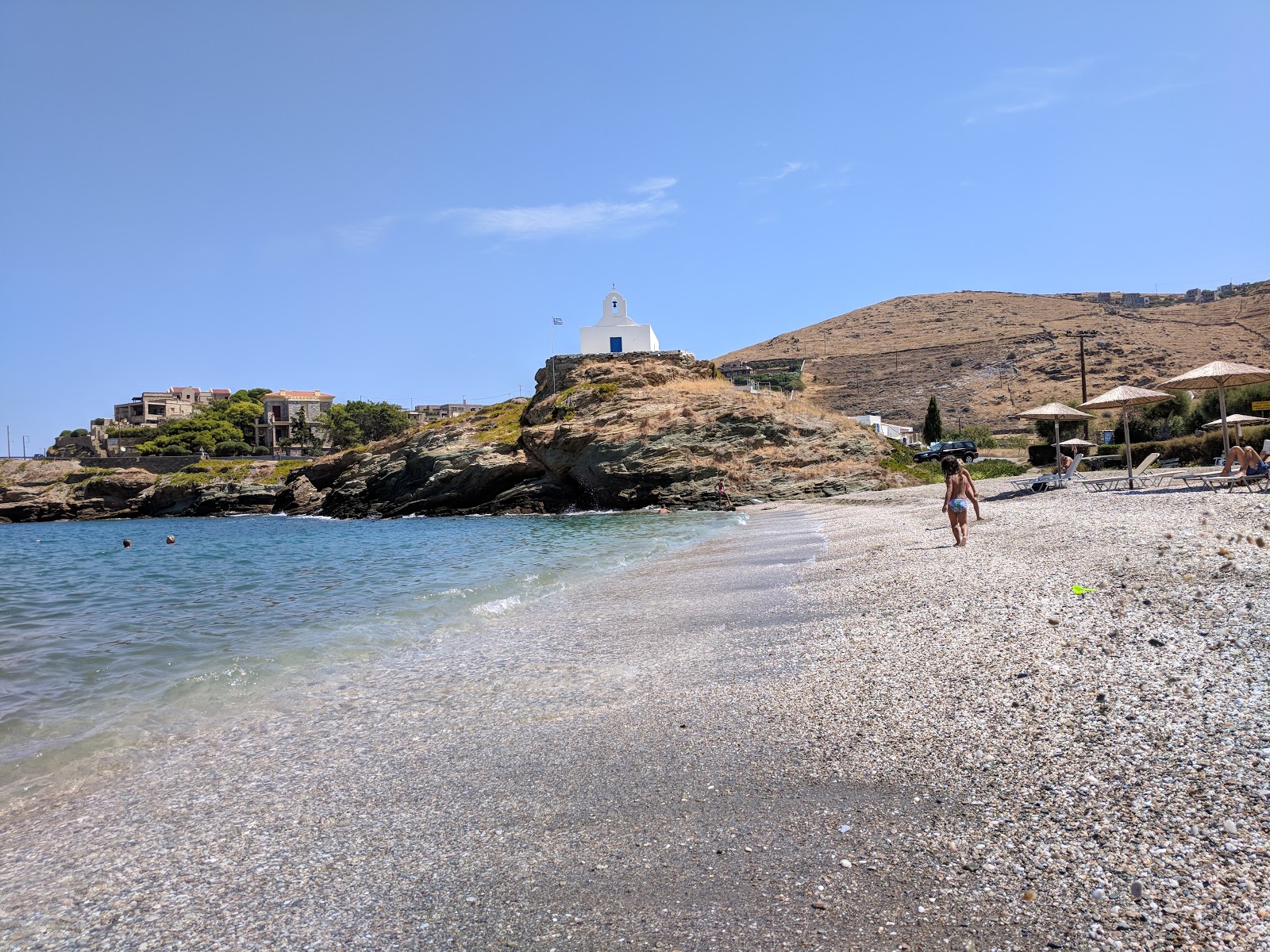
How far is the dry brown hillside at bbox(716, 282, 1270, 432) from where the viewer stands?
268ft

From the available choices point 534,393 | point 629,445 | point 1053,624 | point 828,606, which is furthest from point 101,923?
point 534,393

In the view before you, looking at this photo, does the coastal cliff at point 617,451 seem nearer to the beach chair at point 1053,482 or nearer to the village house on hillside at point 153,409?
the beach chair at point 1053,482

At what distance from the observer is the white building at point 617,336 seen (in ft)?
160

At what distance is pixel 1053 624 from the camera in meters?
6.42

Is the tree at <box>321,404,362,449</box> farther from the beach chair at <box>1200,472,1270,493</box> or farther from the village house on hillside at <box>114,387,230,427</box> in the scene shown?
the beach chair at <box>1200,472,1270,493</box>

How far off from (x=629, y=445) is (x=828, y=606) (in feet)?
99.3

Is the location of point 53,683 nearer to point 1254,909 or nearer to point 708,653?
point 708,653

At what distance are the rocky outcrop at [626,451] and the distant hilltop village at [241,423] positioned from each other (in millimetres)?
31290

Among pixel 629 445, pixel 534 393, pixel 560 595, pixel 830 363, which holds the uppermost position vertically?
pixel 830 363

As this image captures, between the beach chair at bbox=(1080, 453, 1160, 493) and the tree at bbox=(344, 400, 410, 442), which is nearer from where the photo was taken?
the beach chair at bbox=(1080, 453, 1160, 493)

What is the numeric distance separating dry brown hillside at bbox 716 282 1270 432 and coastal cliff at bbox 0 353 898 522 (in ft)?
131

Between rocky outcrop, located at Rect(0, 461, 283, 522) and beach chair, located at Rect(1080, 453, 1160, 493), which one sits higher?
rocky outcrop, located at Rect(0, 461, 283, 522)

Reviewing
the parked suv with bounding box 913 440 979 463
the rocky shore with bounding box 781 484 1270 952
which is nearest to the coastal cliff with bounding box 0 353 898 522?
the parked suv with bounding box 913 440 979 463

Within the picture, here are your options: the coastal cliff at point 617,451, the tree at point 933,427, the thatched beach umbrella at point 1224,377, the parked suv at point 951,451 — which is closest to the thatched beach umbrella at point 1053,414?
the thatched beach umbrella at point 1224,377
